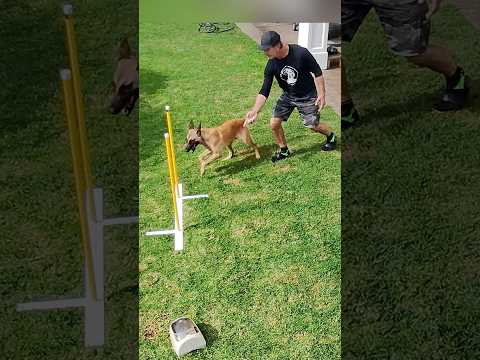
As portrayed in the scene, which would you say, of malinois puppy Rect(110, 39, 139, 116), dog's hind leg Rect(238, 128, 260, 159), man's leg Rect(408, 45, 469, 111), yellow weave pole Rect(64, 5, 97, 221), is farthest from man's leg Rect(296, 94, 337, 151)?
yellow weave pole Rect(64, 5, 97, 221)

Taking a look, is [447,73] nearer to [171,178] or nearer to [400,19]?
[400,19]

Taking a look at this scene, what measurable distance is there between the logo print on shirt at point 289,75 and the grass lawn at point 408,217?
72 centimetres

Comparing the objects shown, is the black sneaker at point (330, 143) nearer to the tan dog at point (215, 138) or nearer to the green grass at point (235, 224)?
the green grass at point (235, 224)

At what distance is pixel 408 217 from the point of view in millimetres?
4730

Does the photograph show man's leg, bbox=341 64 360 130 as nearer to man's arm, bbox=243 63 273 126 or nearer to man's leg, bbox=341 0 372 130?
man's leg, bbox=341 0 372 130

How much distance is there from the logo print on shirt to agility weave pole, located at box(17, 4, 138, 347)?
4.79 feet

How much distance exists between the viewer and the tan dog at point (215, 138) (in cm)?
492

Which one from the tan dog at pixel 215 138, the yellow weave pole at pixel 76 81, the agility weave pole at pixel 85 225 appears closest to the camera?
the agility weave pole at pixel 85 225

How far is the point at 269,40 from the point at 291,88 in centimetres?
41

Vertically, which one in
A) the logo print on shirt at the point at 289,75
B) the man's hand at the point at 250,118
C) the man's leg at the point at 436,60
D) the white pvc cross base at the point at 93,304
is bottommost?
the white pvc cross base at the point at 93,304

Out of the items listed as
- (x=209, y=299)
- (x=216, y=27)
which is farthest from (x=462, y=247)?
(x=216, y=27)

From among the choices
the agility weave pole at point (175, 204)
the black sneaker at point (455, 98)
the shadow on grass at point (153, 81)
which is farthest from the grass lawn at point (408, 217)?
the shadow on grass at point (153, 81)

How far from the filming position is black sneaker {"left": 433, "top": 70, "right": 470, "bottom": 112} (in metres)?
5.78

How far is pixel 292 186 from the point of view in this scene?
4973mm
